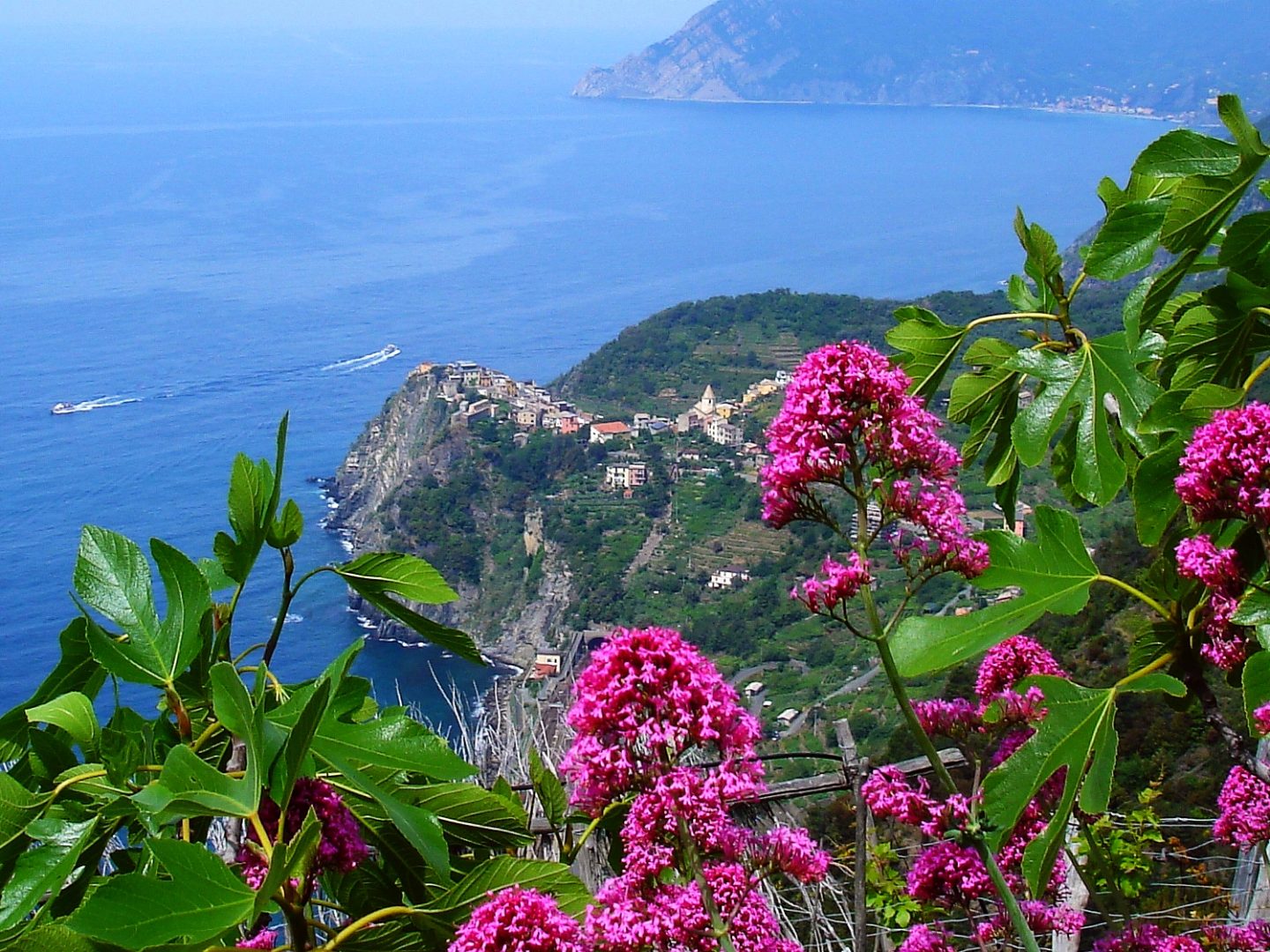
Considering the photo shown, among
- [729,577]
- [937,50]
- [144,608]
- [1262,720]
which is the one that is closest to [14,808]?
[144,608]

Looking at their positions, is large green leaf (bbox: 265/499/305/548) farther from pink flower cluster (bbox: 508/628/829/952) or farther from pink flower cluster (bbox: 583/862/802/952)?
pink flower cluster (bbox: 583/862/802/952)

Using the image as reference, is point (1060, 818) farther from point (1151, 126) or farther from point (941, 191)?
point (1151, 126)

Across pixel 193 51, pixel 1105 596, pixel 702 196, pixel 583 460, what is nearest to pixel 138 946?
pixel 1105 596

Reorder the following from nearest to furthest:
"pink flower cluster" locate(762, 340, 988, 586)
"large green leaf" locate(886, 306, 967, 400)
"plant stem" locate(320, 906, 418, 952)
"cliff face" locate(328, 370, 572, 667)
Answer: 1. "plant stem" locate(320, 906, 418, 952)
2. "pink flower cluster" locate(762, 340, 988, 586)
3. "large green leaf" locate(886, 306, 967, 400)
4. "cliff face" locate(328, 370, 572, 667)

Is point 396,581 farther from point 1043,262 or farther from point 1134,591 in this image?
point 1043,262

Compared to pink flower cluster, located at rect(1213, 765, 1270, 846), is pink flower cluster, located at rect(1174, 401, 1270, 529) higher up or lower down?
higher up

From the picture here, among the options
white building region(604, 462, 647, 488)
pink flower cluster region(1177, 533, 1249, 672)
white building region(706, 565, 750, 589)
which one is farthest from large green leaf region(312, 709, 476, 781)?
white building region(604, 462, 647, 488)

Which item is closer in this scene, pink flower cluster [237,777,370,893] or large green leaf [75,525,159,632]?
pink flower cluster [237,777,370,893]
